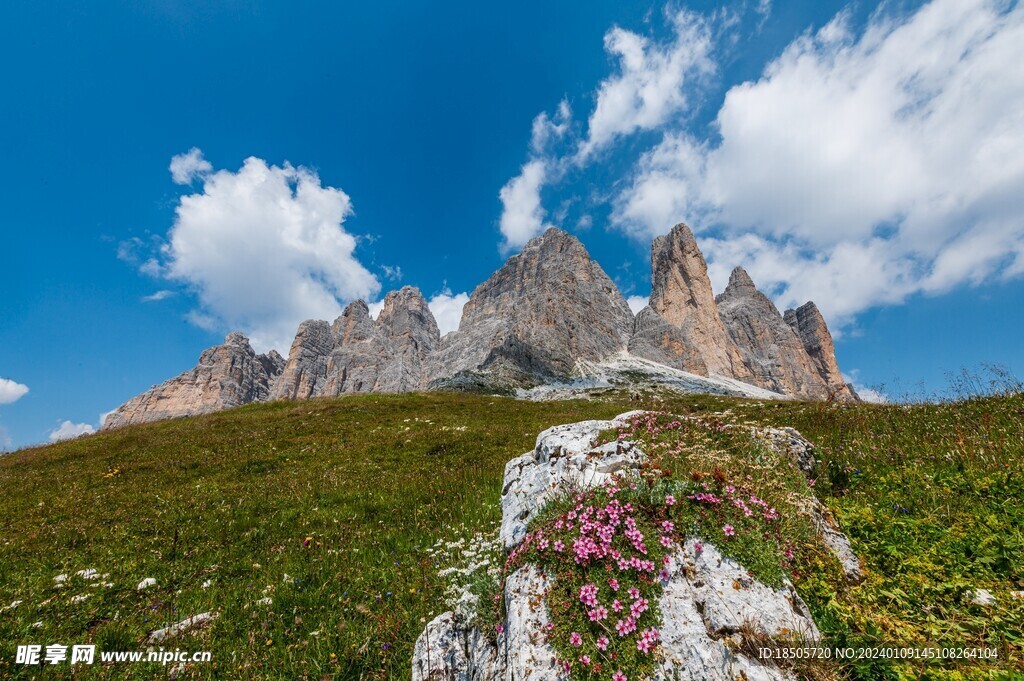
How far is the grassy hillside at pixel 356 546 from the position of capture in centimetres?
459

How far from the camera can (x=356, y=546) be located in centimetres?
849

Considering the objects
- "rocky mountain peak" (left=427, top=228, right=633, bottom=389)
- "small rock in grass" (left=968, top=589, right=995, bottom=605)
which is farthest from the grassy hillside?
"rocky mountain peak" (left=427, top=228, right=633, bottom=389)

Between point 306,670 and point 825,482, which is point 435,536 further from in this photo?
point 825,482

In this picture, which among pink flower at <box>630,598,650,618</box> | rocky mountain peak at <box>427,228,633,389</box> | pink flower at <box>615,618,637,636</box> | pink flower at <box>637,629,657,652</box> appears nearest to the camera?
pink flower at <box>637,629,657,652</box>

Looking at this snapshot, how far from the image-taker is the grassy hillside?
4.59m

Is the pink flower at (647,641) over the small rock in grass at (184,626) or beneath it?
over

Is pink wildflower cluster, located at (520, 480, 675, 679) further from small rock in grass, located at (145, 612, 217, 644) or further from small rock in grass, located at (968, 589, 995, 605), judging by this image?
small rock in grass, located at (145, 612, 217, 644)

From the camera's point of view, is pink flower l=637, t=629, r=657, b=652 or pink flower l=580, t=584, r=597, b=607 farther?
pink flower l=580, t=584, r=597, b=607

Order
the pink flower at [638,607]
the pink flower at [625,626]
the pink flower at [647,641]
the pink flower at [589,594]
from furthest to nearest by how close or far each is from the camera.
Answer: the pink flower at [589,594] < the pink flower at [638,607] < the pink flower at [625,626] < the pink flower at [647,641]

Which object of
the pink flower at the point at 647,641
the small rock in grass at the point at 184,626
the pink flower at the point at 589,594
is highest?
the pink flower at the point at 589,594

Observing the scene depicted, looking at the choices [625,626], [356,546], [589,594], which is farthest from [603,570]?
[356,546]

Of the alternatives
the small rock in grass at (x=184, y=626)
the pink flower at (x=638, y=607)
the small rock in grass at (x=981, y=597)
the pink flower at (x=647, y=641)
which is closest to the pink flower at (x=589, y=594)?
the pink flower at (x=638, y=607)

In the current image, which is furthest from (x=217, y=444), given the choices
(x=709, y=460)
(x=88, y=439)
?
(x=709, y=460)

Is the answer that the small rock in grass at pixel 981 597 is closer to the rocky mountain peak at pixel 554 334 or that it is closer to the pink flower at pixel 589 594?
the pink flower at pixel 589 594
